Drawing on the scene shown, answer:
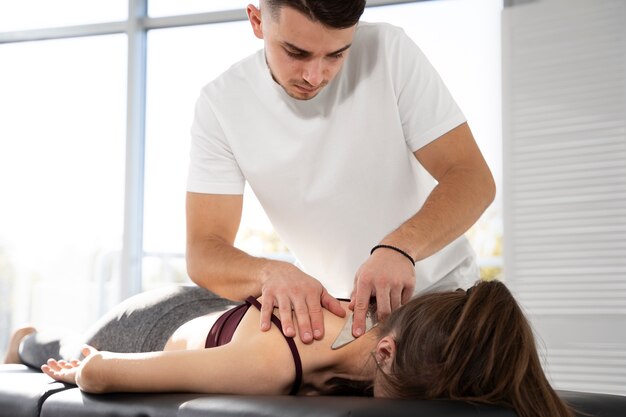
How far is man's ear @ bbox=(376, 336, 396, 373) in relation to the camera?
1328 mm

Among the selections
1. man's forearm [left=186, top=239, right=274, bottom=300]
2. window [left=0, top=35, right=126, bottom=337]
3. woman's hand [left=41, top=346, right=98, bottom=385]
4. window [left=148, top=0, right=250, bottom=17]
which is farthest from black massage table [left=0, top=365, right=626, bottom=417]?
window [left=148, top=0, right=250, bottom=17]

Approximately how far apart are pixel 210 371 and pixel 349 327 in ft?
0.87

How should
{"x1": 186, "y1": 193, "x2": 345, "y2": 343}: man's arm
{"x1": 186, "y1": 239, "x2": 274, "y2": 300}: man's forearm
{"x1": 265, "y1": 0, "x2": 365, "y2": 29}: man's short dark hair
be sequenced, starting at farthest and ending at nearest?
1. {"x1": 186, "y1": 239, "x2": 274, "y2": 300}: man's forearm
2. {"x1": 265, "y1": 0, "x2": 365, "y2": 29}: man's short dark hair
3. {"x1": 186, "y1": 193, "x2": 345, "y2": 343}: man's arm

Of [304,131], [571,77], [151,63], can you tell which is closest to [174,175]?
[151,63]

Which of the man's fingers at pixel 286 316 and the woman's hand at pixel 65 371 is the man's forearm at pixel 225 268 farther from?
the woman's hand at pixel 65 371

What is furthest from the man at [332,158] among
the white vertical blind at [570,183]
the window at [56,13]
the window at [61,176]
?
the window at [56,13]

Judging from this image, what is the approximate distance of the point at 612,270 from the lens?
3609 mm

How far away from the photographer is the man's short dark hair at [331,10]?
5.07ft

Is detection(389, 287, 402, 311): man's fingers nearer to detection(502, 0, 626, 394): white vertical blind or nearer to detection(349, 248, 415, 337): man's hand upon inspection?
detection(349, 248, 415, 337): man's hand

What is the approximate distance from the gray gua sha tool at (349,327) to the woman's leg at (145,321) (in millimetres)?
756

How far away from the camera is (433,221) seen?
1.59 meters

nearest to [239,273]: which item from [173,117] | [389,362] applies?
[389,362]

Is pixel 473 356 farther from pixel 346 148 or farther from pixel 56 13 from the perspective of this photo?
pixel 56 13

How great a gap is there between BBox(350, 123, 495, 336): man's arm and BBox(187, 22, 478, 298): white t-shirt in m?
0.05
